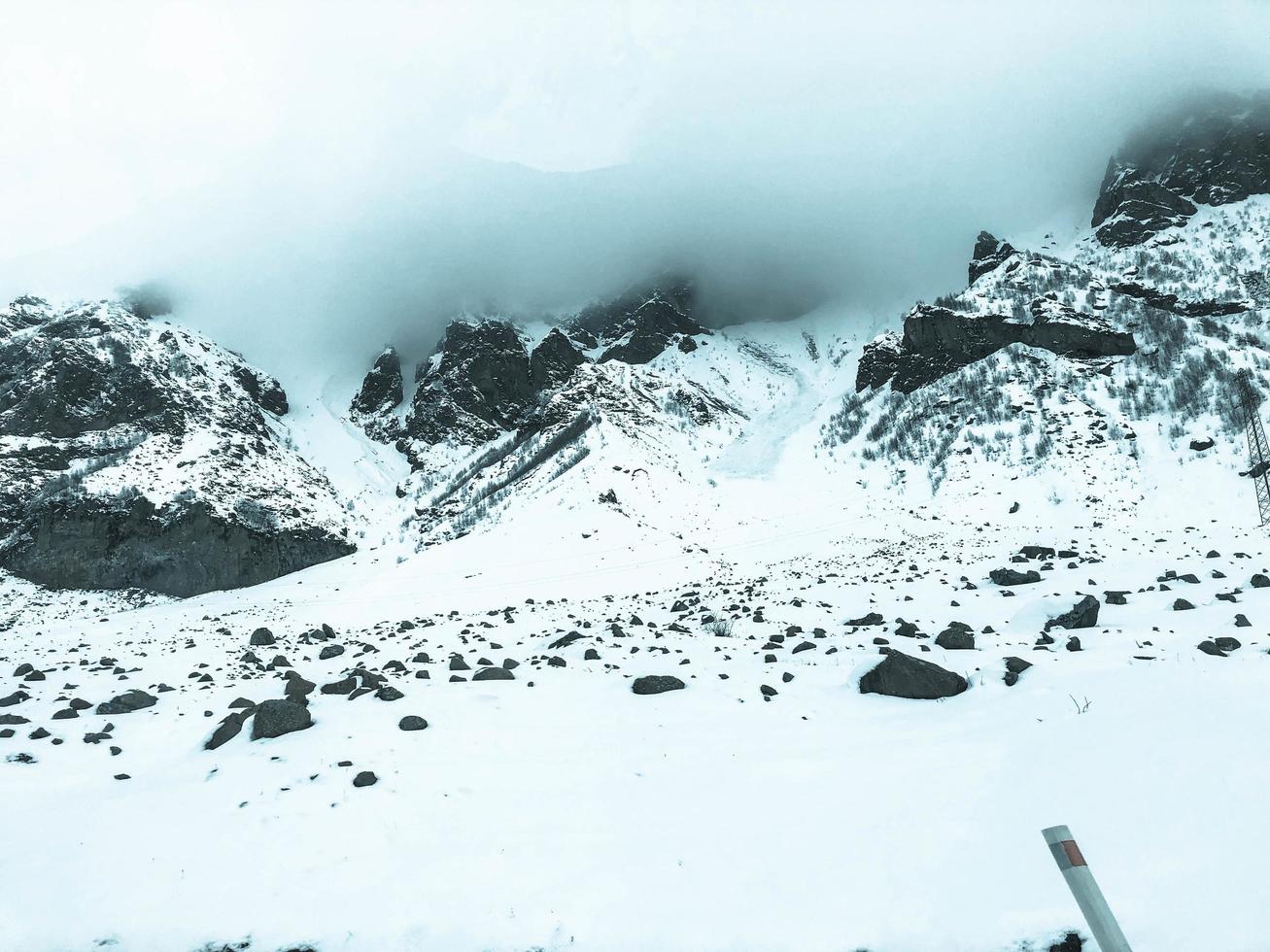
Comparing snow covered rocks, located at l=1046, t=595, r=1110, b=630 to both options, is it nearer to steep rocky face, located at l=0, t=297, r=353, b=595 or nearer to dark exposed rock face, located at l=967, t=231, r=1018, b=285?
steep rocky face, located at l=0, t=297, r=353, b=595

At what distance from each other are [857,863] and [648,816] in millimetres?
2047

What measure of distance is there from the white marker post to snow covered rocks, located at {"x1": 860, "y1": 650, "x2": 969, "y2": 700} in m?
7.16

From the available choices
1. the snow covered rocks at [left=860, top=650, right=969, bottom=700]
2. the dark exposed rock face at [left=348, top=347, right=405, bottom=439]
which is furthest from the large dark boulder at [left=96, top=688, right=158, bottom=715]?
the dark exposed rock face at [left=348, top=347, right=405, bottom=439]

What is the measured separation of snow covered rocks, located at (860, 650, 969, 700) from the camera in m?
9.17

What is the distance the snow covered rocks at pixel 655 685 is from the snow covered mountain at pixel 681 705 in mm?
48

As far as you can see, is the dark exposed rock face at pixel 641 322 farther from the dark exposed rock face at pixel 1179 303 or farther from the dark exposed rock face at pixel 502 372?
the dark exposed rock face at pixel 1179 303

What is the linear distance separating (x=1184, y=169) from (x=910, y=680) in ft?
443

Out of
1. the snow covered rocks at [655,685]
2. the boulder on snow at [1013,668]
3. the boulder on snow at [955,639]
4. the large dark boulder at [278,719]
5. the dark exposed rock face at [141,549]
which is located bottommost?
the dark exposed rock face at [141,549]

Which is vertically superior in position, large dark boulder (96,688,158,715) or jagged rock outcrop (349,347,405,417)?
jagged rock outcrop (349,347,405,417)

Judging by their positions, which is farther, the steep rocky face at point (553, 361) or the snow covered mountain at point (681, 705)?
the steep rocky face at point (553, 361)

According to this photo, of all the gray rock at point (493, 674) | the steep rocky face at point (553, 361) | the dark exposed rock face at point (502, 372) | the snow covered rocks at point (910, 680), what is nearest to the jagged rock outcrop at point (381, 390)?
the dark exposed rock face at point (502, 372)

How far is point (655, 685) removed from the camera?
1041cm

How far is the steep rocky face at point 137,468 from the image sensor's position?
50.2m

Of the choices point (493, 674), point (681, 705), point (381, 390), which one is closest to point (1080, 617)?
point (681, 705)
